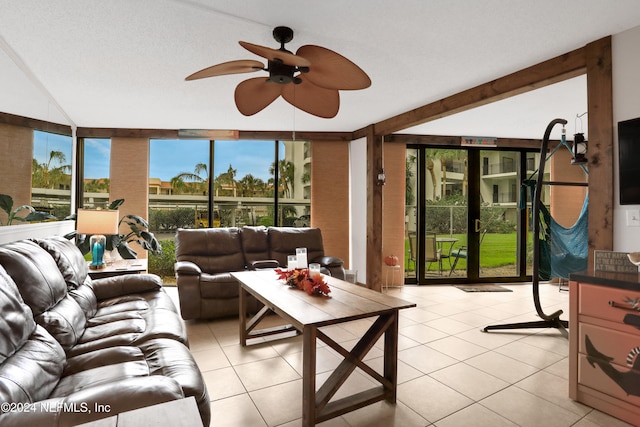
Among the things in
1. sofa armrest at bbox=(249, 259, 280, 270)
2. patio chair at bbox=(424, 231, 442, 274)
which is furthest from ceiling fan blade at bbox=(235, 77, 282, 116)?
patio chair at bbox=(424, 231, 442, 274)

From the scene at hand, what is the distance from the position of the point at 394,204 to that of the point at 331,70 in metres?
4.02

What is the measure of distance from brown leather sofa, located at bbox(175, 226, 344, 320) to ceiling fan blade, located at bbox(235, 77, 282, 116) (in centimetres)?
208

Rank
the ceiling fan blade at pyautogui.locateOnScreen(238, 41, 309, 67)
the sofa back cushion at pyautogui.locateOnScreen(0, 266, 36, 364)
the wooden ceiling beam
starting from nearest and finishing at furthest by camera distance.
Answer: the sofa back cushion at pyautogui.locateOnScreen(0, 266, 36, 364) → the ceiling fan blade at pyautogui.locateOnScreen(238, 41, 309, 67) → the wooden ceiling beam

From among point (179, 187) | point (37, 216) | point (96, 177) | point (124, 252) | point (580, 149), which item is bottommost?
point (124, 252)

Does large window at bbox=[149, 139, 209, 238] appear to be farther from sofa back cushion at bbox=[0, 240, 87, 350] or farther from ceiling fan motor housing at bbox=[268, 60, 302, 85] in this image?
ceiling fan motor housing at bbox=[268, 60, 302, 85]

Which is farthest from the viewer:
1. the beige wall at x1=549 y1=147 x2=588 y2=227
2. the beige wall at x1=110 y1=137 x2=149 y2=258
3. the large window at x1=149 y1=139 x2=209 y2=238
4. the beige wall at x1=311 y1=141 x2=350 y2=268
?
the beige wall at x1=549 y1=147 x2=588 y2=227

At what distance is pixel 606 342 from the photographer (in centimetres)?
217

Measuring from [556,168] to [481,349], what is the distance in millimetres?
4609

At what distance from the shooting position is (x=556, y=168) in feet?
20.5

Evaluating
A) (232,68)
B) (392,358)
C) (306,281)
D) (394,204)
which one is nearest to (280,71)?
(232,68)

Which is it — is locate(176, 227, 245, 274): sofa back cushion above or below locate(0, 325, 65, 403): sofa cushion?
above

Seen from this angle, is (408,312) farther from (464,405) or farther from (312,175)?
(312,175)

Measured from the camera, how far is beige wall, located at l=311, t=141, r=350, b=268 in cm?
574

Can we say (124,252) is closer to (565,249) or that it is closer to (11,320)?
(11,320)
